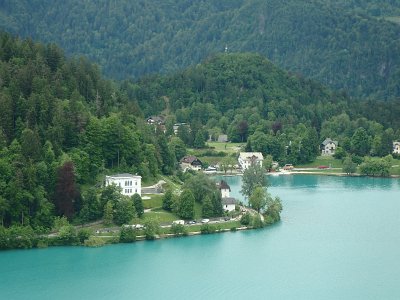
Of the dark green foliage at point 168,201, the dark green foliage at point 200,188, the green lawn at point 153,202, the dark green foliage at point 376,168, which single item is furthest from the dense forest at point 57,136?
the dark green foliage at point 376,168

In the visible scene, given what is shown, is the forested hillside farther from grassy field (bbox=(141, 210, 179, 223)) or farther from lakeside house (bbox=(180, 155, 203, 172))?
grassy field (bbox=(141, 210, 179, 223))

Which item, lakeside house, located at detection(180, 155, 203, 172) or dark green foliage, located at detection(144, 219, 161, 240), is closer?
dark green foliage, located at detection(144, 219, 161, 240)

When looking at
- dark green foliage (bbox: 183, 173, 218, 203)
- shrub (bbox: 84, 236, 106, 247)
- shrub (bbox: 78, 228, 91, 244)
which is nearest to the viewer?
shrub (bbox: 84, 236, 106, 247)

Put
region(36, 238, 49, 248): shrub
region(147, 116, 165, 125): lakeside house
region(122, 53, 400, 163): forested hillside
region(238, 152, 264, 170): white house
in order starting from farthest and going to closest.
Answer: region(147, 116, 165, 125): lakeside house
region(122, 53, 400, 163): forested hillside
region(238, 152, 264, 170): white house
region(36, 238, 49, 248): shrub

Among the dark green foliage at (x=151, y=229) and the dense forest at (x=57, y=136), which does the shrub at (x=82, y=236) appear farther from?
the dark green foliage at (x=151, y=229)

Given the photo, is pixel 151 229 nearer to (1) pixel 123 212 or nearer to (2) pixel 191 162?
(1) pixel 123 212

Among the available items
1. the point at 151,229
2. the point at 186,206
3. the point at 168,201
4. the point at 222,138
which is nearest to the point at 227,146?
the point at 222,138

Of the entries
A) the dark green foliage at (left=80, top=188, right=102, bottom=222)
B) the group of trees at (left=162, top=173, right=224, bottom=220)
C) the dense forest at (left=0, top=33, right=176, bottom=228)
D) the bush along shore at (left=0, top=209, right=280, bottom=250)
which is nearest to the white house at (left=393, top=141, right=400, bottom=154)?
the dense forest at (left=0, top=33, right=176, bottom=228)
